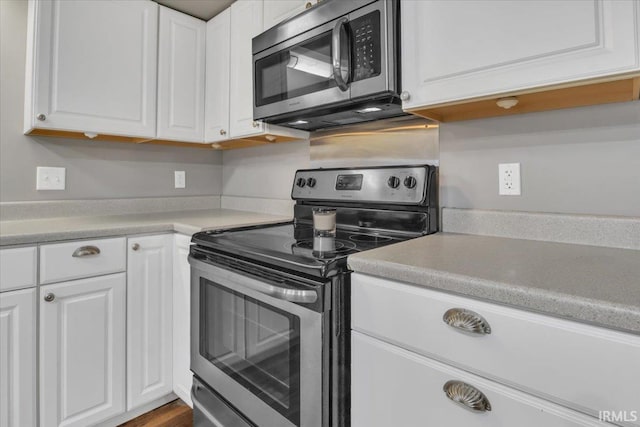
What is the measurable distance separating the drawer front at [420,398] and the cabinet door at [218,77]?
4.97ft

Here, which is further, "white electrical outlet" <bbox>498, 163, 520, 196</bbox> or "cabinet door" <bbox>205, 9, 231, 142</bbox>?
"cabinet door" <bbox>205, 9, 231, 142</bbox>

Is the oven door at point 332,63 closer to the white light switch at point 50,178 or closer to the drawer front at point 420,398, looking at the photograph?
the drawer front at point 420,398

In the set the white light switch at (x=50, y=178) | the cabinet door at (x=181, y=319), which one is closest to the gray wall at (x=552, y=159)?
the cabinet door at (x=181, y=319)

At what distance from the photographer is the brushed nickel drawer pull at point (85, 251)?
1.41 metres

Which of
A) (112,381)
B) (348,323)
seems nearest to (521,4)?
(348,323)

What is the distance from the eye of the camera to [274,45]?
61.1 inches

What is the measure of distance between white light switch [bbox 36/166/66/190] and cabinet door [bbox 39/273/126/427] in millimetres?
716

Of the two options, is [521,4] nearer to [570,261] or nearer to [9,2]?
[570,261]

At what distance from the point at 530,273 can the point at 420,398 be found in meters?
0.38

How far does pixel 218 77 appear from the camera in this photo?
204cm

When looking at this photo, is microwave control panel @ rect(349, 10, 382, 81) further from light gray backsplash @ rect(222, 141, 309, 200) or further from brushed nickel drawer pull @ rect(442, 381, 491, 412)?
brushed nickel drawer pull @ rect(442, 381, 491, 412)

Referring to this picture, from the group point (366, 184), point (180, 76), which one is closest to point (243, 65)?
point (180, 76)

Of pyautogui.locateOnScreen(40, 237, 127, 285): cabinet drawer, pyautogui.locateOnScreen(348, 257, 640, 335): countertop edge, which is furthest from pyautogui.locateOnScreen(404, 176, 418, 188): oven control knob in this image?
pyautogui.locateOnScreen(40, 237, 127, 285): cabinet drawer

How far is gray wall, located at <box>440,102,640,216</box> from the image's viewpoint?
1.03 metres
